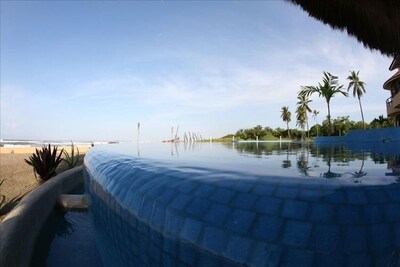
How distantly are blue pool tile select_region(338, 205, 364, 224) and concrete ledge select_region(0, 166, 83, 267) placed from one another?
12.5ft

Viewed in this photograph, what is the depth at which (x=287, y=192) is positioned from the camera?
2.33m

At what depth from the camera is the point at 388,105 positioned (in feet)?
83.2

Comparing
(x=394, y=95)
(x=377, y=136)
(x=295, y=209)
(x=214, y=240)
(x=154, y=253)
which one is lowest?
(x=154, y=253)

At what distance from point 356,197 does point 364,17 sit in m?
2.34

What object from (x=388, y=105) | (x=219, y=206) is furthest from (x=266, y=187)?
(x=388, y=105)

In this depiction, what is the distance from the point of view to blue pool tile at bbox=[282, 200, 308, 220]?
211 centimetres

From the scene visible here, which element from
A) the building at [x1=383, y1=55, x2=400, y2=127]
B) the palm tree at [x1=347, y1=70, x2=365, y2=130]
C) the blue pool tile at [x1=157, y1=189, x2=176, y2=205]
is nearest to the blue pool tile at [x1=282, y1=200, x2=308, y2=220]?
the blue pool tile at [x1=157, y1=189, x2=176, y2=205]

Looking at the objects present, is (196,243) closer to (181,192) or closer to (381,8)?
(181,192)

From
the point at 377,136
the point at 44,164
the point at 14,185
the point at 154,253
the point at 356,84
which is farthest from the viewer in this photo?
the point at 356,84

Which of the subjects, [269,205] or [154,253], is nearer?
[269,205]

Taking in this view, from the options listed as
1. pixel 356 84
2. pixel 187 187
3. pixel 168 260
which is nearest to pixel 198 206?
pixel 187 187

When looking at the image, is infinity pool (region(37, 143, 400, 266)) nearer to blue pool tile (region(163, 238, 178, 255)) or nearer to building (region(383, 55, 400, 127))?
blue pool tile (region(163, 238, 178, 255))

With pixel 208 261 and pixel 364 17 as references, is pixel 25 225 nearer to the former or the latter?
pixel 208 261

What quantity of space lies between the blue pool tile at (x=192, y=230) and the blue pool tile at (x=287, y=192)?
0.58 m
